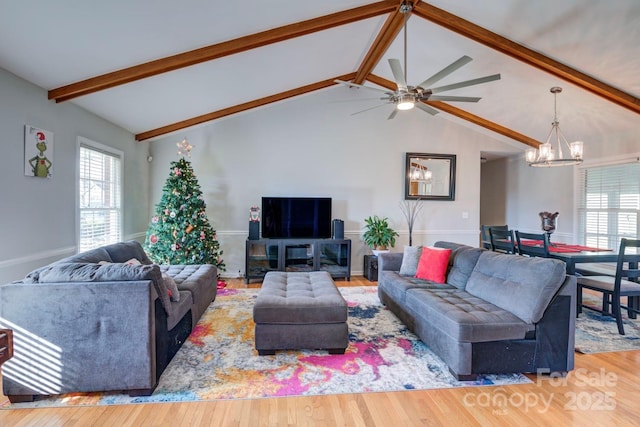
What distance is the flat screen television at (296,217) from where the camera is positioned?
18.1 ft

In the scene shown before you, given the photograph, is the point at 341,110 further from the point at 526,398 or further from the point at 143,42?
the point at 526,398

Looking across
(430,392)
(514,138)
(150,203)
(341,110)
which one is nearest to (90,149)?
(150,203)

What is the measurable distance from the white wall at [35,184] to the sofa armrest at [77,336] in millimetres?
947

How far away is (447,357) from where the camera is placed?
99.2 inches

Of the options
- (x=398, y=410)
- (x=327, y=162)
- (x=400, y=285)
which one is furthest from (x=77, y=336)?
(x=327, y=162)

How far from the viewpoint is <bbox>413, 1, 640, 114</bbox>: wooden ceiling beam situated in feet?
11.6

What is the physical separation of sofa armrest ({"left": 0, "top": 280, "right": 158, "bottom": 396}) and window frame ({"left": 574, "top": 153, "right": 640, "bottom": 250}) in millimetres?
6325

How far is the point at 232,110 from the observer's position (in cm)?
537

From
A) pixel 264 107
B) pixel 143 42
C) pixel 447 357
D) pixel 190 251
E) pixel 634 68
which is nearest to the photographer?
pixel 447 357

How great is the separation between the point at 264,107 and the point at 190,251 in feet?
9.33

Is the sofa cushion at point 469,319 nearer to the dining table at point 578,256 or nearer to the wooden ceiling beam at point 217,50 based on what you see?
the dining table at point 578,256

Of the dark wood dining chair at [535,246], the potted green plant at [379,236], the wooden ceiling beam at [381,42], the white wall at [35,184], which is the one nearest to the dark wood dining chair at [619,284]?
the dark wood dining chair at [535,246]

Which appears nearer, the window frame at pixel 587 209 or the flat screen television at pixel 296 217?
the window frame at pixel 587 209

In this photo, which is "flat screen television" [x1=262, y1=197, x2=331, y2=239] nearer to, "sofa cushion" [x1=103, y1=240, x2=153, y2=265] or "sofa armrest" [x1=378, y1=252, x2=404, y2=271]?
"sofa armrest" [x1=378, y1=252, x2=404, y2=271]
